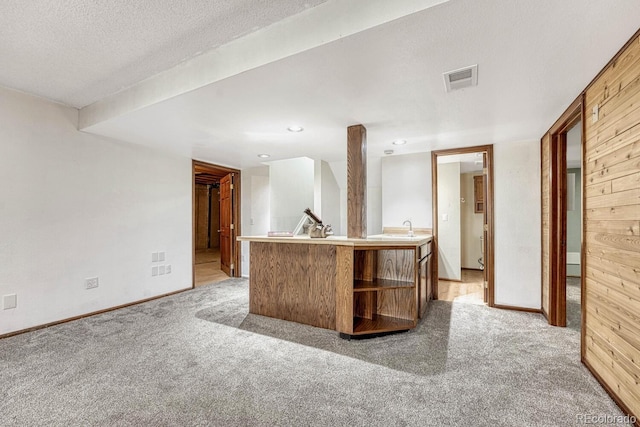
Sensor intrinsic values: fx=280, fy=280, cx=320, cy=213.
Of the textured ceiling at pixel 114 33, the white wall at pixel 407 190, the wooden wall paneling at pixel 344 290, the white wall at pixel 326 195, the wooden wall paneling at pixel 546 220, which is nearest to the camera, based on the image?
the textured ceiling at pixel 114 33

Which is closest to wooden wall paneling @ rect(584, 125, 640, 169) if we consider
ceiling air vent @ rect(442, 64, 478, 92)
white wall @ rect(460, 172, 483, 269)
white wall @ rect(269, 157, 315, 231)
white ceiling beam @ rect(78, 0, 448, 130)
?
ceiling air vent @ rect(442, 64, 478, 92)

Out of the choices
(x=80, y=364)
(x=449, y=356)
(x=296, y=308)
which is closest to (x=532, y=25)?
(x=449, y=356)

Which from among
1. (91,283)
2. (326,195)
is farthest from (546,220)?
(91,283)

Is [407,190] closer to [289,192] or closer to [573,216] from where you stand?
[289,192]

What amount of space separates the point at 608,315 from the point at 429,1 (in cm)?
208

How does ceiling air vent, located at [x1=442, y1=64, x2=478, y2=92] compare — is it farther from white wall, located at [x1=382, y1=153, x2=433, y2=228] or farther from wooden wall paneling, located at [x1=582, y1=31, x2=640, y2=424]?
white wall, located at [x1=382, y1=153, x2=433, y2=228]

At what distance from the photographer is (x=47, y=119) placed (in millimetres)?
2828

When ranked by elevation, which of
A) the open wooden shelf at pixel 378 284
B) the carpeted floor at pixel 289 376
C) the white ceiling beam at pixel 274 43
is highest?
the white ceiling beam at pixel 274 43

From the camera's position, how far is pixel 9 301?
8.46 ft

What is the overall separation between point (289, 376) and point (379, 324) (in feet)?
3.52

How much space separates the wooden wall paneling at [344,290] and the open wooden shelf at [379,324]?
0.40 feet

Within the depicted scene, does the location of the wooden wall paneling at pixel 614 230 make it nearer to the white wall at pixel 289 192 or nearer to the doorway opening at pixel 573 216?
the doorway opening at pixel 573 216

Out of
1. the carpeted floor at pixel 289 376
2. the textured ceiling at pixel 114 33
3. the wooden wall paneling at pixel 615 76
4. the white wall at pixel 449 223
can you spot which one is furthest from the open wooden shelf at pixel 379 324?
the white wall at pixel 449 223

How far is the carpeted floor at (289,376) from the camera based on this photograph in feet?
5.07
